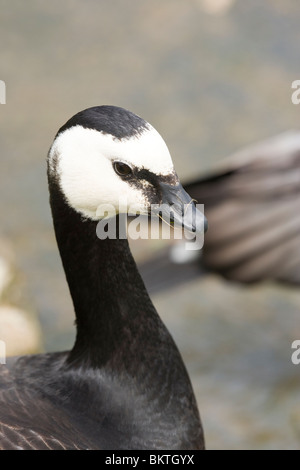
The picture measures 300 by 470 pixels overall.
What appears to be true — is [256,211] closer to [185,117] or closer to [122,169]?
[122,169]

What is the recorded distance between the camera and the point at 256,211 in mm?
2980

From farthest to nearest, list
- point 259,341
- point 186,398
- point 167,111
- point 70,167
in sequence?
point 167,111
point 259,341
point 186,398
point 70,167

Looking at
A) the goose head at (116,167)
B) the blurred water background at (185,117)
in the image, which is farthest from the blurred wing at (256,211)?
the goose head at (116,167)

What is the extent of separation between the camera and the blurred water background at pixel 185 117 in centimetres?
311

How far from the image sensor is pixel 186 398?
7.57 ft

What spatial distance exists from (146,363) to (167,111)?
218 centimetres

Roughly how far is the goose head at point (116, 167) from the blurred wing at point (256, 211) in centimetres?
97

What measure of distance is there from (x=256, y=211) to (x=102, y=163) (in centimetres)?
118

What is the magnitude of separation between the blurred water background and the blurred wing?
144 millimetres

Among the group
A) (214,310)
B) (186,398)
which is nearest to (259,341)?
(214,310)

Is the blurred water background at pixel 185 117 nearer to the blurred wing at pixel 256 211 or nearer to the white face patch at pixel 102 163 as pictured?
the blurred wing at pixel 256 211

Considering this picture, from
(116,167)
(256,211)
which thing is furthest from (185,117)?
(116,167)

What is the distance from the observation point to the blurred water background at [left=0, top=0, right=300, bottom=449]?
311 centimetres
